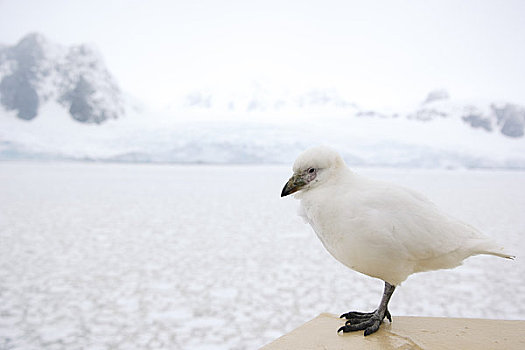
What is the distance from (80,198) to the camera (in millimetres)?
7449

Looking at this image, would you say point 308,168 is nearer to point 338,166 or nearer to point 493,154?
point 338,166

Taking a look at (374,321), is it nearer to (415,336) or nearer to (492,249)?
(415,336)

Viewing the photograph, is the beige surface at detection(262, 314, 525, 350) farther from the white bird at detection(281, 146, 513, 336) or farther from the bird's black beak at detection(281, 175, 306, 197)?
the bird's black beak at detection(281, 175, 306, 197)

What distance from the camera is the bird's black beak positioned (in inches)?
48.0

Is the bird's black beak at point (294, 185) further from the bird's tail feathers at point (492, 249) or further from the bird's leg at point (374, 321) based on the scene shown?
the bird's tail feathers at point (492, 249)

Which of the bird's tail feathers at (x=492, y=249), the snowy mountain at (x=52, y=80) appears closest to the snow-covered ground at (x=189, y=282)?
the bird's tail feathers at (x=492, y=249)

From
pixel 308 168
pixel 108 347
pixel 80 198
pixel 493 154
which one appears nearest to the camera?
pixel 308 168

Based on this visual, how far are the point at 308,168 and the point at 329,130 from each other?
730 inches

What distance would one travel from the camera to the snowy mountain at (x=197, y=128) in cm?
1645

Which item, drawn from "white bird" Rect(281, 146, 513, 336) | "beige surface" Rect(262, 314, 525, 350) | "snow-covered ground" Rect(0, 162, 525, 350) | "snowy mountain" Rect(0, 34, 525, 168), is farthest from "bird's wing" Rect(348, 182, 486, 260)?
"snowy mountain" Rect(0, 34, 525, 168)

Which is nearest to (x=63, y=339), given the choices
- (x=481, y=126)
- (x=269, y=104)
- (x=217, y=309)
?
(x=217, y=309)

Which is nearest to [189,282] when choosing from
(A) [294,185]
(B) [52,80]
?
(A) [294,185]

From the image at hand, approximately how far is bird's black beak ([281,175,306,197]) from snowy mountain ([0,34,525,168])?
1469cm

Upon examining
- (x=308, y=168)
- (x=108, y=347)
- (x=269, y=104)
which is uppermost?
(x=269, y=104)
